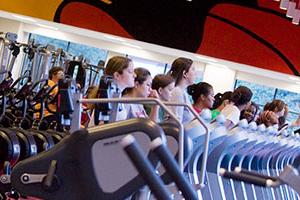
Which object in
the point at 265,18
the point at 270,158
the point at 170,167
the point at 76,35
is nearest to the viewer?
the point at 170,167

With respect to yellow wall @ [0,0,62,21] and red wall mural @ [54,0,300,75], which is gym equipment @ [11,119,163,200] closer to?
red wall mural @ [54,0,300,75]

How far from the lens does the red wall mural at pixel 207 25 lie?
10586mm

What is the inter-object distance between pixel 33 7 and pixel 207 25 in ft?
10.1

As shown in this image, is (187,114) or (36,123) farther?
(36,123)

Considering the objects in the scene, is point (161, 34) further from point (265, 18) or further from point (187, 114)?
point (187, 114)

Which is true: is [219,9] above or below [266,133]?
above

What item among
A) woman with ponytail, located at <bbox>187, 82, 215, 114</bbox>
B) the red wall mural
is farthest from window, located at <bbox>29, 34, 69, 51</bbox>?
woman with ponytail, located at <bbox>187, 82, 215, 114</bbox>

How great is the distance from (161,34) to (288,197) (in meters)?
5.61

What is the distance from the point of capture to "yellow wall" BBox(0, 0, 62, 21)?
1113cm

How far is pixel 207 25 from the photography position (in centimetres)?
1087

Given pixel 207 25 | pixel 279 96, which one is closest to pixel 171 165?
pixel 207 25

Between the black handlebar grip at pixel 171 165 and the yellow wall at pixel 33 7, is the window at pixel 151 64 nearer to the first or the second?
the yellow wall at pixel 33 7

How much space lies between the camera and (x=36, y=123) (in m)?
6.41

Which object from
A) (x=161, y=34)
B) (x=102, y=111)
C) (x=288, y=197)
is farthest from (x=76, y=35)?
(x=102, y=111)
